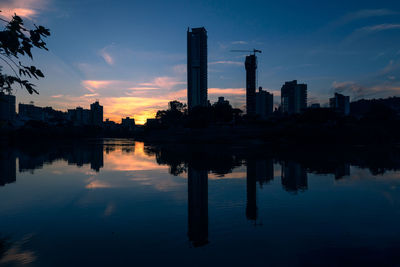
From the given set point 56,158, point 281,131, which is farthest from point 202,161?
point 281,131

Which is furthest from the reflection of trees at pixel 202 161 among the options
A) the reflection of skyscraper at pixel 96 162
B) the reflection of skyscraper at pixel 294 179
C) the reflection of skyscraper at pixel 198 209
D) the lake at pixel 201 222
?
the reflection of skyscraper at pixel 96 162

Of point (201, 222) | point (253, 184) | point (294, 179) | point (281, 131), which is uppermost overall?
point (281, 131)

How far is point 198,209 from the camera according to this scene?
1563cm

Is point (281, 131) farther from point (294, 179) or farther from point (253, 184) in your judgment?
point (253, 184)

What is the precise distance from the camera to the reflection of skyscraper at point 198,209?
1141 cm

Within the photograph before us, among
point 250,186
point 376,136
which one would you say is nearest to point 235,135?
point 376,136

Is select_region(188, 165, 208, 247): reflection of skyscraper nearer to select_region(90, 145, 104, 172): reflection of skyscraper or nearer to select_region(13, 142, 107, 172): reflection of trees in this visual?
select_region(90, 145, 104, 172): reflection of skyscraper

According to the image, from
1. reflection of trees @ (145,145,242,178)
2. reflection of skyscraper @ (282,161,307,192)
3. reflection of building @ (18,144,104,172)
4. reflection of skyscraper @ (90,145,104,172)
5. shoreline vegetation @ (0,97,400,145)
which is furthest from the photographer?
shoreline vegetation @ (0,97,400,145)

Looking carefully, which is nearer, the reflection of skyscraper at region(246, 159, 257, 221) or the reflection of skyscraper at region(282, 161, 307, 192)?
the reflection of skyscraper at region(246, 159, 257, 221)

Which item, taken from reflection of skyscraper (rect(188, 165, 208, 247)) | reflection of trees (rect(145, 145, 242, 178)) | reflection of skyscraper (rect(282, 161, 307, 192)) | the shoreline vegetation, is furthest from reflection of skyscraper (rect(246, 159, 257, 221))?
the shoreline vegetation

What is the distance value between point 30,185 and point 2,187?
2.04 metres

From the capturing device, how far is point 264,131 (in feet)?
338

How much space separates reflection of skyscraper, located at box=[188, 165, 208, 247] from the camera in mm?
11406

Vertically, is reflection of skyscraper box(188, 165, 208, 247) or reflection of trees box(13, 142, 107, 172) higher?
reflection of trees box(13, 142, 107, 172)
